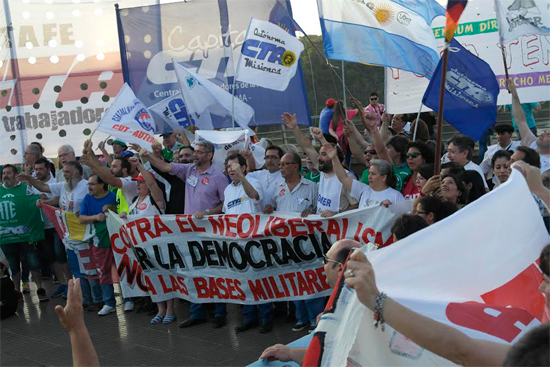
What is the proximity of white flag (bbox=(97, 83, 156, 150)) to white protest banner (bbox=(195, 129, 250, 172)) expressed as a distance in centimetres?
65

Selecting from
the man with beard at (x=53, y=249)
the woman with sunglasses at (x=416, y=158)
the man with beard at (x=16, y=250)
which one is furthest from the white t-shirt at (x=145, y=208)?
the woman with sunglasses at (x=416, y=158)

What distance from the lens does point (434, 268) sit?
3.10 meters

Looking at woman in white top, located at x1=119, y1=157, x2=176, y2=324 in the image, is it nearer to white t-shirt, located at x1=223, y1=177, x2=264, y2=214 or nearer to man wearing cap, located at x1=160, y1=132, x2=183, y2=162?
white t-shirt, located at x1=223, y1=177, x2=264, y2=214

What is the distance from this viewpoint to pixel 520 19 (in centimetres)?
815

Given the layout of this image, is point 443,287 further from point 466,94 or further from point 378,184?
point 466,94

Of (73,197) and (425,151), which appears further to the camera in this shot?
(73,197)

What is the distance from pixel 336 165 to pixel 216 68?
4798mm

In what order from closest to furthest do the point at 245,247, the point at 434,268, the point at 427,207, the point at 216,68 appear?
1. the point at 434,268
2. the point at 427,207
3. the point at 245,247
4. the point at 216,68

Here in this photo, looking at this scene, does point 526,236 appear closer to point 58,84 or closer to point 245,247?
point 245,247

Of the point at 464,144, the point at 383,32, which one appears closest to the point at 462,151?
the point at 464,144

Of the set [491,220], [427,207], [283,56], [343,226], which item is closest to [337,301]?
[491,220]

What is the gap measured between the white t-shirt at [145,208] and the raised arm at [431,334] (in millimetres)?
5809

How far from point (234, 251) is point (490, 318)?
15.4 feet

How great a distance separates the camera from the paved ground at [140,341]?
6672 mm
